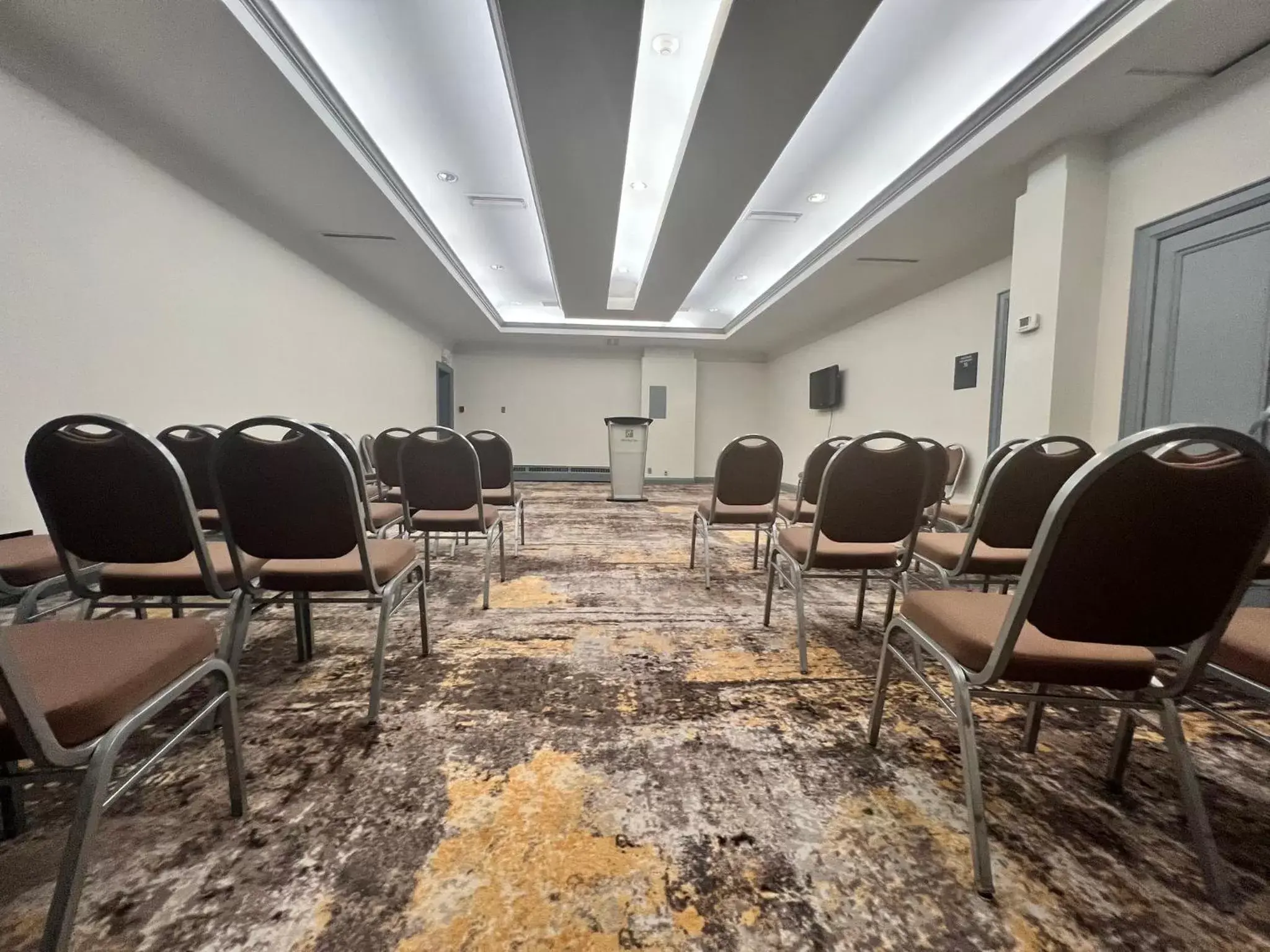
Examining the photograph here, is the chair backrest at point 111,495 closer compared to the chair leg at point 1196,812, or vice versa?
the chair leg at point 1196,812

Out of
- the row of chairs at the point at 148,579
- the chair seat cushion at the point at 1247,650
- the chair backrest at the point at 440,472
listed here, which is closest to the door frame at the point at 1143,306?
the chair seat cushion at the point at 1247,650

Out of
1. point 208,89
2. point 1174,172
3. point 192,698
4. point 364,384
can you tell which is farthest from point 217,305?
point 1174,172

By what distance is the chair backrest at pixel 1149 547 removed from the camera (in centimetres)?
70

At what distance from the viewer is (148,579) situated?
1314 millimetres

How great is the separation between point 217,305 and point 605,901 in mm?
4611

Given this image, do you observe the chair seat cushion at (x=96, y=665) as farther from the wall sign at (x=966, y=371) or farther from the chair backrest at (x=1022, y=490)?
the wall sign at (x=966, y=371)

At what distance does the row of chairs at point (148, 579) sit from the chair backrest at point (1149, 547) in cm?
143

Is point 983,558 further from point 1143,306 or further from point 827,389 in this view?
point 827,389

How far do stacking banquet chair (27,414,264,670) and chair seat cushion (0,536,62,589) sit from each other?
7.6 inches

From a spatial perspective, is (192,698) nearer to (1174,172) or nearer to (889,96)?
(889,96)

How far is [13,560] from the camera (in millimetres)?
1373

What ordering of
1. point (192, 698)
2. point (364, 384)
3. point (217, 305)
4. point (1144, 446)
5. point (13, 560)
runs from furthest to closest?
point (364, 384)
point (217, 305)
point (192, 698)
point (13, 560)
point (1144, 446)

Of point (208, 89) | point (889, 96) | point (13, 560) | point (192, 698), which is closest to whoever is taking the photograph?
point (13, 560)

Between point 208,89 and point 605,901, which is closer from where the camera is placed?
point 605,901
